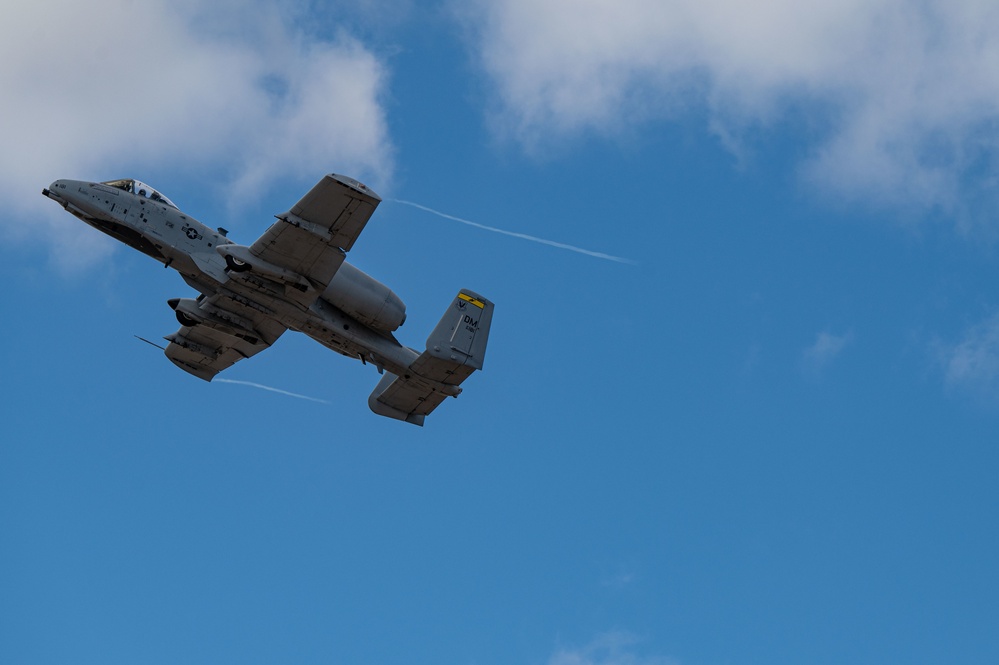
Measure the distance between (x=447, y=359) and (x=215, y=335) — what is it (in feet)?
31.4

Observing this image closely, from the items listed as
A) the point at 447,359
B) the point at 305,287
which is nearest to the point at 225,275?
the point at 305,287

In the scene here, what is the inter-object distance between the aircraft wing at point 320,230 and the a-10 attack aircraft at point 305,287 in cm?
3

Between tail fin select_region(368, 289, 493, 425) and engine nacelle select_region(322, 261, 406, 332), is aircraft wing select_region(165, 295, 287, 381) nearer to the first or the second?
engine nacelle select_region(322, 261, 406, 332)

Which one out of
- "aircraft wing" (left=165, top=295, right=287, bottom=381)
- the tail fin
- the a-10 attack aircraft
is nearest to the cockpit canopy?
the a-10 attack aircraft

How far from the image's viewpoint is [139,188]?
154 feet

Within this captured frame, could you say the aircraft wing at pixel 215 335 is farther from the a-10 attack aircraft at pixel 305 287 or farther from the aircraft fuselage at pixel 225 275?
the aircraft fuselage at pixel 225 275

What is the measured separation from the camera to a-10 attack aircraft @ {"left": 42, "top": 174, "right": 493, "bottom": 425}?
44500 mm

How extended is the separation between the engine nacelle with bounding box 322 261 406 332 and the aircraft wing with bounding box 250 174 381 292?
3.43 ft

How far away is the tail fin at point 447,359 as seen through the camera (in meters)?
48.6

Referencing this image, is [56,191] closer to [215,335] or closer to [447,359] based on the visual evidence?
[215,335]

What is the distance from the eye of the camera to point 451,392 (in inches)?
1964

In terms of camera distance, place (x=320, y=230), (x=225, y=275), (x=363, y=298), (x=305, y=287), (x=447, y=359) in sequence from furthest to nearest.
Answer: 1. (x=447, y=359)
2. (x=363, y=298)
3. (x=225, y=275)
4. (x=305, y=287)
5. (x=320, y=230)

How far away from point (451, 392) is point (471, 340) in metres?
2.34

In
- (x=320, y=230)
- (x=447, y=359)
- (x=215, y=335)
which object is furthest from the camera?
(x=215, y=335)
